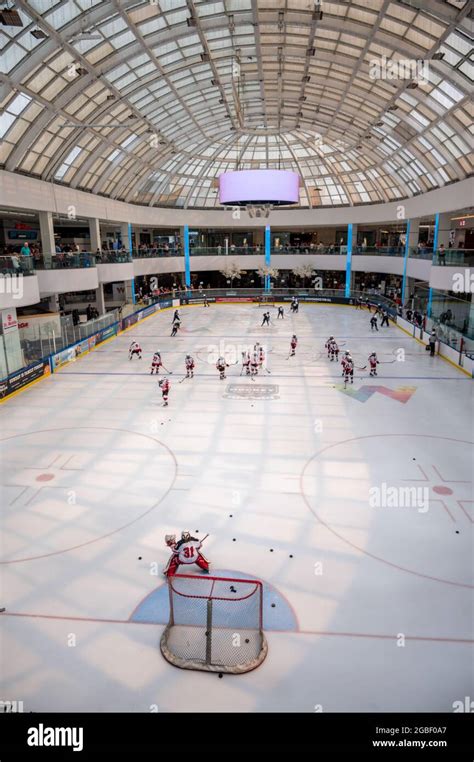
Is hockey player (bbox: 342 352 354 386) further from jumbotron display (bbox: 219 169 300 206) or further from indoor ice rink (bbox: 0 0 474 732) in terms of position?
jumbotron display (bbox: 219 169 300 206)

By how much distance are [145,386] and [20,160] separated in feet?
45.7

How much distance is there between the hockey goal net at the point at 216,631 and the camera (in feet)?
21.6

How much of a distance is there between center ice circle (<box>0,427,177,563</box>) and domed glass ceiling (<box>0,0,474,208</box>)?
1237 cm

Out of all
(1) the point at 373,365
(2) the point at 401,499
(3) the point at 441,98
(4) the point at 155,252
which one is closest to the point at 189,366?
(1) the point at 373,365

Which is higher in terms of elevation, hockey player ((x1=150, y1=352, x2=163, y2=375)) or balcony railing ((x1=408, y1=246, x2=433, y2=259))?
balcony railing ((x1=408, y1=246, x2=433, y2=259))

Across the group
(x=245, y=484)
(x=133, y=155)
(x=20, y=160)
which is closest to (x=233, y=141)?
(x=133, y=155)

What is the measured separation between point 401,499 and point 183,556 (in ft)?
16.8

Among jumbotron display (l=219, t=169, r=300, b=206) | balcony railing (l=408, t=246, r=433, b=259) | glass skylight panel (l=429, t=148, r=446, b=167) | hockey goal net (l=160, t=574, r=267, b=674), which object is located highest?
glass skylight panel (l=429, t=148, r=446, b=167)

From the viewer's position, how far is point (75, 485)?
11648 millimetres

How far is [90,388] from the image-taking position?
19516 millimetres

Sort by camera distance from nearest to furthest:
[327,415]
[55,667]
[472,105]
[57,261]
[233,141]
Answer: [55,667]
[327,415]
[472,105]
[57,261]
[233,141]

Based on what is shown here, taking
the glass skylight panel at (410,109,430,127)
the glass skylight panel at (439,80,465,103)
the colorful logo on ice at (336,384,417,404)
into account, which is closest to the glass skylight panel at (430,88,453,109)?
the glass skylight panel at (439,80,465,103)

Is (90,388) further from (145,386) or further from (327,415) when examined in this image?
(327,415)

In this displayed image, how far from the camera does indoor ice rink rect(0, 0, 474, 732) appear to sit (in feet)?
21.4
